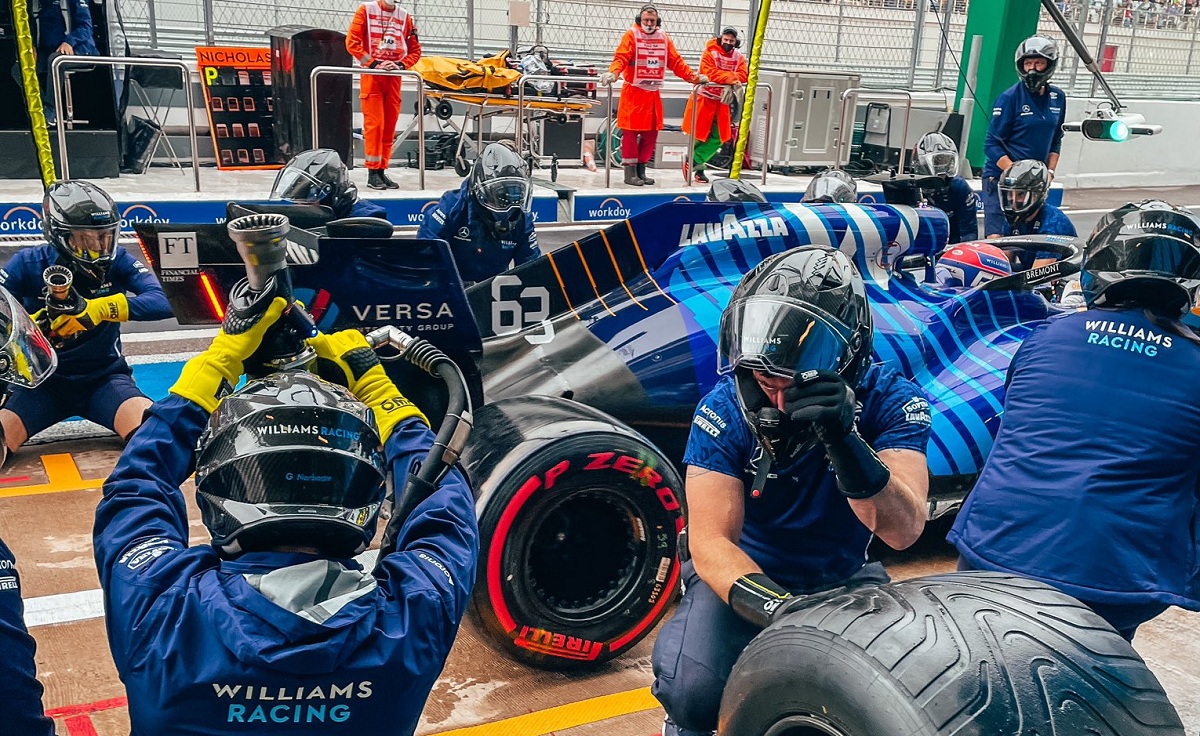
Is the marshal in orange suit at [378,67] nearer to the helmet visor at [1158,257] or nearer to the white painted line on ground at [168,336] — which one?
the white painted line on ground at [168,336]

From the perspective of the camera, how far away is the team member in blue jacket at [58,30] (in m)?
10.8

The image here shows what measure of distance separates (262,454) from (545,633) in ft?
6.61

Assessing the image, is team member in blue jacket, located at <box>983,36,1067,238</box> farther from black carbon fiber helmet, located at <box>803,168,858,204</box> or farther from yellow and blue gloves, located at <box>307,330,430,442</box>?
yellow and blue gloves, located at <box>307,330,430,442</box>

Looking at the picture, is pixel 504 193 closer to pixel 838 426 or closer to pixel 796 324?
pixel 796 324

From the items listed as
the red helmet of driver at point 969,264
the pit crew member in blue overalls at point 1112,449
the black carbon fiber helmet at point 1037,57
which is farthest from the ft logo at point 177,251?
the black carbon fiber helmet at point 1037,57

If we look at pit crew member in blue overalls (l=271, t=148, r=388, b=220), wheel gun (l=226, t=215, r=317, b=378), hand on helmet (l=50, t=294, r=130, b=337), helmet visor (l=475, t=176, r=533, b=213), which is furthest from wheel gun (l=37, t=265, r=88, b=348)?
wheel gun (l=226, t=215, r=317, b=378)

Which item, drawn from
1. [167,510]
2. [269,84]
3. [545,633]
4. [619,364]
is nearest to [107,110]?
[269,84]

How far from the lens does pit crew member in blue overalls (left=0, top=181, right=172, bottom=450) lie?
5.57m

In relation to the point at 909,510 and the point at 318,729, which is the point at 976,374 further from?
the point at 318,729

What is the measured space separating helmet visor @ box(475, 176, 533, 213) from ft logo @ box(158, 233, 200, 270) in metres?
2.92

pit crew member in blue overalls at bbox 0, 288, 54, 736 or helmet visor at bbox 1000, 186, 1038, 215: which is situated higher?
helmet visor at bbox 1000, 186, 1038, 215

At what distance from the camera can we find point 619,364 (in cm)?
458

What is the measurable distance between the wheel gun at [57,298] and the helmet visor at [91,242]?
0.38ft

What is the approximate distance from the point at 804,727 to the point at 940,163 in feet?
22.6
